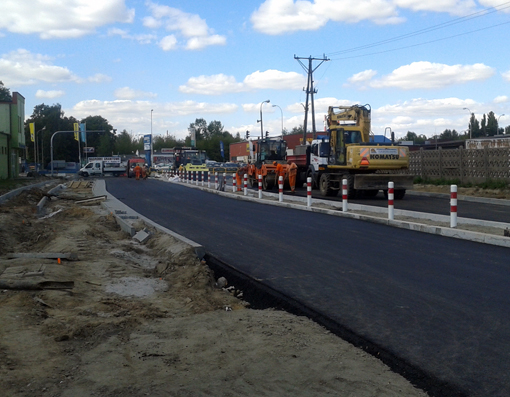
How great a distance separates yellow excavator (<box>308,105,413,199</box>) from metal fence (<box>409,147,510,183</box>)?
4891 millimetres

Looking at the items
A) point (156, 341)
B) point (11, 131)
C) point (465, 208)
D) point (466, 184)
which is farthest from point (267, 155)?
point (11, 131)

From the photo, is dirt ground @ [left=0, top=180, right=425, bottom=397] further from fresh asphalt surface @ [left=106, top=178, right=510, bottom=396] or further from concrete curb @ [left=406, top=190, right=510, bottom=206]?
concrete curb @ [left=406, top=190, right=510, bottom=206]

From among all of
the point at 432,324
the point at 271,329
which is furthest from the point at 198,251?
the point at 432,324

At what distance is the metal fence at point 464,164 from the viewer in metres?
25.0

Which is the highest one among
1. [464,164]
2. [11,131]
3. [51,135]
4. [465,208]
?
[51,135]

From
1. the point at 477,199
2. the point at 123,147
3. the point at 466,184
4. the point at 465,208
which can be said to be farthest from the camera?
the point at 123,147

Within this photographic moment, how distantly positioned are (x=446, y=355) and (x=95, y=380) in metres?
2.89

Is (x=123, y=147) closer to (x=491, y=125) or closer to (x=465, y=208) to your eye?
(x=491, y=125)

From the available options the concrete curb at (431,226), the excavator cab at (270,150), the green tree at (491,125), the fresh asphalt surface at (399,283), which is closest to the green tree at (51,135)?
the green tree at (491,125)

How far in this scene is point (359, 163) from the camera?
22.2 meters

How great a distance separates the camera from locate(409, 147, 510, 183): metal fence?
2497 cm

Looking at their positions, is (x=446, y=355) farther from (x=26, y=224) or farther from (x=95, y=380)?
(x=26, y=224)

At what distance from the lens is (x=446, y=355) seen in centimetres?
473

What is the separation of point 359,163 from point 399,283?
50.0 ft
